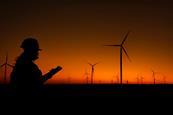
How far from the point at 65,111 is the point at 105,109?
3.96 feet

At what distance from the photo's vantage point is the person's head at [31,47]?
6608 mm

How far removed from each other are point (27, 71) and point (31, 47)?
1.75 ft

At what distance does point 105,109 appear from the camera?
29.2 feet

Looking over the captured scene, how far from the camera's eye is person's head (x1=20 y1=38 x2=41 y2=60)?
6.61 m

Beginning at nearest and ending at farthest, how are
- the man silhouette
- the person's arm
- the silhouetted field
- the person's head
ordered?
the man silhouette
the silhouetted field
the person's head
the person's arm

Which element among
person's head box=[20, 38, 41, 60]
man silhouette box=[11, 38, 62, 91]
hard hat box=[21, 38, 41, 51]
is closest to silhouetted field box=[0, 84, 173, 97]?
man silhouette box=[11, 38, 62, 91]

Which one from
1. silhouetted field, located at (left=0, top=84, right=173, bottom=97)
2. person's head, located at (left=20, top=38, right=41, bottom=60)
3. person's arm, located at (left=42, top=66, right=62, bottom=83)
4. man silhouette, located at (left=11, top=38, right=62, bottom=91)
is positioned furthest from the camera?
person's arm, located at (left=42, top=66, right=62, bottom=83)

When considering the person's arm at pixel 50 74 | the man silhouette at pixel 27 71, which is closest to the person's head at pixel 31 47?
the man silhouette at pixel 27 71

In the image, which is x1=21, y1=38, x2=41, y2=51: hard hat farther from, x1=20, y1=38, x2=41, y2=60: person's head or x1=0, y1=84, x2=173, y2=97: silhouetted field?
x1=0, y1=84, x2=173, y2=97: silhouetted field

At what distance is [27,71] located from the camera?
6.34m

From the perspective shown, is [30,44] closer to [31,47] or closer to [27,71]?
[31,47]

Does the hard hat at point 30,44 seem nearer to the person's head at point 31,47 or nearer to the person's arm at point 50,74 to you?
the person's head at point 31,47

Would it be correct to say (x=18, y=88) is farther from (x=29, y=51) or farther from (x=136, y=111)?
(x=136, y=111)

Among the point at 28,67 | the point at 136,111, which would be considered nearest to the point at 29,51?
the point at 28,67
